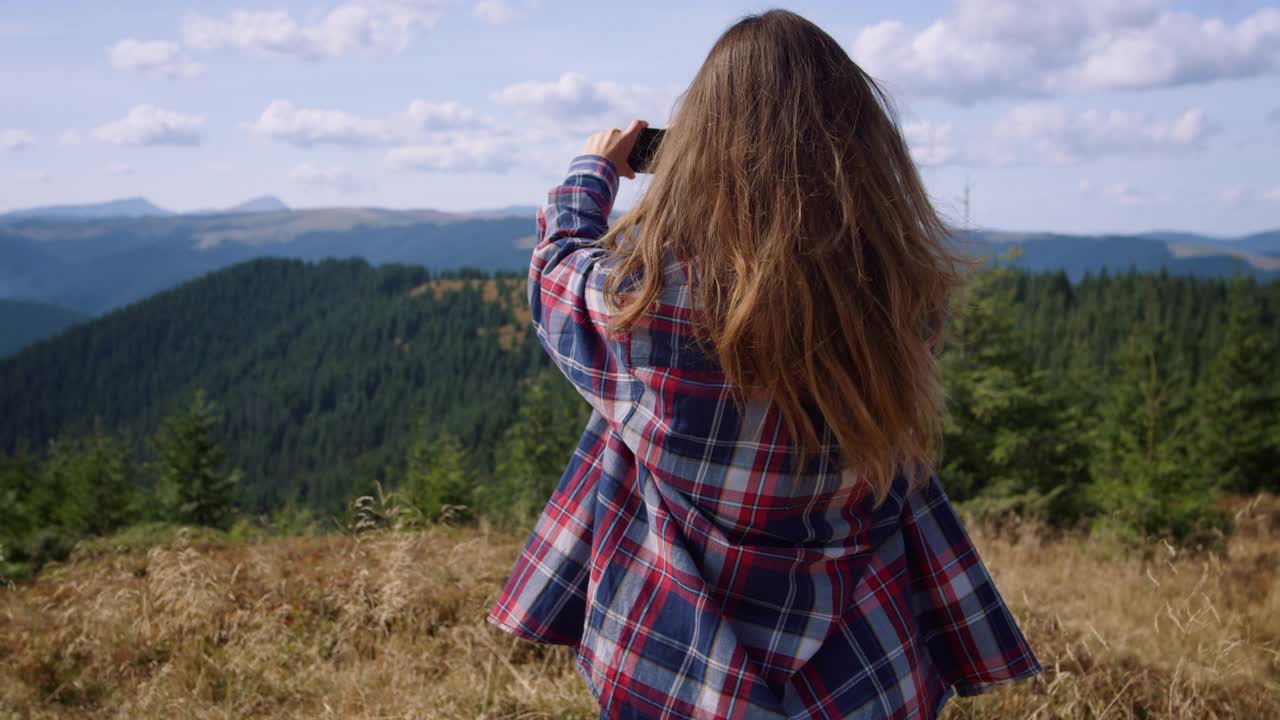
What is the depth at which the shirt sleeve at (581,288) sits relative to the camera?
4.35 feet

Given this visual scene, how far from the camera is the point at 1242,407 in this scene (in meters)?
17.8

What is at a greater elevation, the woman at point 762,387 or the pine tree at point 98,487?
the woman at point 762,387

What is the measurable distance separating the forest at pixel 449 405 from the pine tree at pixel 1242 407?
2.4 inches

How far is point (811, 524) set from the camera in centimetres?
130

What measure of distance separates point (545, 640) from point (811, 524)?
574 mm

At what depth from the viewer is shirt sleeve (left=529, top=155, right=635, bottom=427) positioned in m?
1.33

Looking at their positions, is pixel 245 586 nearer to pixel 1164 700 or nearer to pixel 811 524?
pixel 811 524

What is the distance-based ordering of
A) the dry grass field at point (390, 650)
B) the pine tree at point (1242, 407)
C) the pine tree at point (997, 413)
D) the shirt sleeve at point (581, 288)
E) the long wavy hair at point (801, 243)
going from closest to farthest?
the long wavy hair at point (801, 243) → the shirt sleeve at point (581, 288) → the dry grass field at point (390, 650) → the pine tree at point (997, 413) → the pine tree at point (1242, 407)

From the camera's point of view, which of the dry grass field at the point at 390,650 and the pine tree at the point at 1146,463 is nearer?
the dry grass field at the point at 390,650

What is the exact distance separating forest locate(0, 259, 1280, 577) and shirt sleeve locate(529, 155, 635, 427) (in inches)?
26.3

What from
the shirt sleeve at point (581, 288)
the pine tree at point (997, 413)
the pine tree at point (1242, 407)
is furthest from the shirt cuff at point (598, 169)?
the pine tree at point (1242, 407)

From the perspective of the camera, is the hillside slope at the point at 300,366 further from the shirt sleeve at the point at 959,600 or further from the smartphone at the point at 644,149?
the shirt sleeve at the point at 959,600

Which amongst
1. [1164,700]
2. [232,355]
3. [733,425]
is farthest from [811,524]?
[232,355]

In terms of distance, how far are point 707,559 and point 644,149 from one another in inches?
32.6
